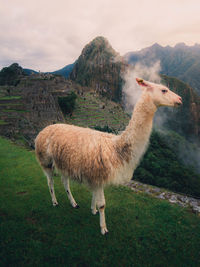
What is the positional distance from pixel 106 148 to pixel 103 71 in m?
131

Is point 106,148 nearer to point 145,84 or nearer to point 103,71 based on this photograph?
point 145,84

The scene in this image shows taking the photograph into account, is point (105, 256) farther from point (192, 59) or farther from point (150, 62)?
point (192, 59)

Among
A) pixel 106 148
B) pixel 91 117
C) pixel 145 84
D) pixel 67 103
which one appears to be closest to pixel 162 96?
pixel 145 84

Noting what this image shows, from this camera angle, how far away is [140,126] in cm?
245

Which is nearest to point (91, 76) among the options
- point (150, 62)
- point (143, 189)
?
point (150, 62)

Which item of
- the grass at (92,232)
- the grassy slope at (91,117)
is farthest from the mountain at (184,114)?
the grass at (92,232)

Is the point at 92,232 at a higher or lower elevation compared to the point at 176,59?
lower

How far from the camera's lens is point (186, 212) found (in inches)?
144

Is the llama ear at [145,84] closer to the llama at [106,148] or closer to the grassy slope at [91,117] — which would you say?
the llama at [106,148]

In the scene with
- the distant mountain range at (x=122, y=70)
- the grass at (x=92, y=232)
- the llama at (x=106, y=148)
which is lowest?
the grass at (x=92, y=232)

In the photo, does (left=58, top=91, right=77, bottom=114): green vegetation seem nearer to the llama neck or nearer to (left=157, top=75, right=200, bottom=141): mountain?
the llama neck

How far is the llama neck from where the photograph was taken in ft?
7.97

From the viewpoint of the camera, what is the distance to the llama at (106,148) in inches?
96.0

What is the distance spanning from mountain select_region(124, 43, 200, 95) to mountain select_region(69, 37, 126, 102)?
39133 mm
